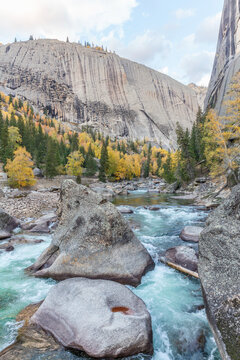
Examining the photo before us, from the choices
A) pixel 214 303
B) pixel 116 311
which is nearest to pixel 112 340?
pixel 116 311

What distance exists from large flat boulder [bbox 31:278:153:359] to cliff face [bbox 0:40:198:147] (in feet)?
526

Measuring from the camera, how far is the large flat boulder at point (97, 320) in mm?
3662

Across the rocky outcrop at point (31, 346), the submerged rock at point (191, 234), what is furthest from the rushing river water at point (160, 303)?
the submerged rock at point (191, 234)

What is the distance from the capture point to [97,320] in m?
3.97

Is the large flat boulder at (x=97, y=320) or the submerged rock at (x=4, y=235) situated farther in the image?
the submerged rock at (x=4, y=235)

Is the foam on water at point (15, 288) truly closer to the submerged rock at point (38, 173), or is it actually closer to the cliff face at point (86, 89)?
the submerged rock at point (38, 173)

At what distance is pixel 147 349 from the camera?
3877mm

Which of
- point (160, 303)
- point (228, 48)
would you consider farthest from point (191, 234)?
point (228, 48)

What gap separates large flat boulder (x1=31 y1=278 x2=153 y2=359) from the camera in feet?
12.0

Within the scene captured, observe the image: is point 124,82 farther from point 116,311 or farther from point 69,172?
point 116,311

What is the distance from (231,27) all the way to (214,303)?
72.3 meters

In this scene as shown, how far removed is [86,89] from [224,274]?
18756 centimetres

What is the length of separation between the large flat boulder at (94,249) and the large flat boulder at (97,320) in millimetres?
1376

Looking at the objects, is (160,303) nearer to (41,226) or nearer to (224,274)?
(224,274)
